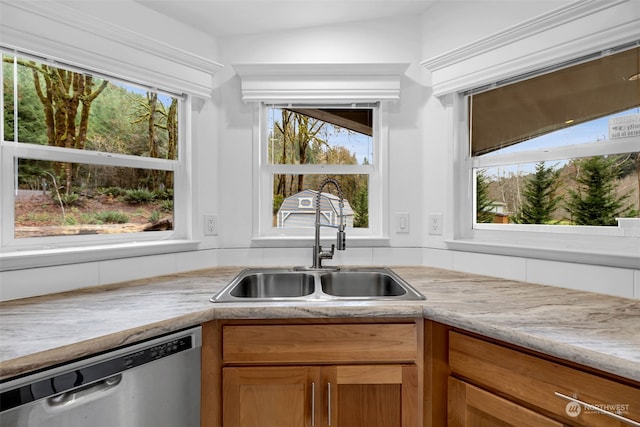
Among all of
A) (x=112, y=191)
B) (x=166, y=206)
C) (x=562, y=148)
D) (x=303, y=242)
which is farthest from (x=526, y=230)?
(x=112, y=191)

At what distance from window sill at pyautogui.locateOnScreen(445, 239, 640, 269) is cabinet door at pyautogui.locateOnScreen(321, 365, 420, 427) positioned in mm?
791

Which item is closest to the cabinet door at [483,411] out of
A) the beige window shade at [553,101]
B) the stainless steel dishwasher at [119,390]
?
the stainless steel dishwasher at [119,390]

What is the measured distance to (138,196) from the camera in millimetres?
1725

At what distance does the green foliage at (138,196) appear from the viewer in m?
1.68

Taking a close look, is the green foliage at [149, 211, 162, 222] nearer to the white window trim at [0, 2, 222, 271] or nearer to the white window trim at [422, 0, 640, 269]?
the white window trim at [0, 2, 222, 271]

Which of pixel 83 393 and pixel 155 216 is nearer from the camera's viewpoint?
pixel 83 393

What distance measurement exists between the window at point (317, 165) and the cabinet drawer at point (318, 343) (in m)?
0.87

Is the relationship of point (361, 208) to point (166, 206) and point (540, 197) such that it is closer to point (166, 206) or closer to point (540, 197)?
point (540, 197)

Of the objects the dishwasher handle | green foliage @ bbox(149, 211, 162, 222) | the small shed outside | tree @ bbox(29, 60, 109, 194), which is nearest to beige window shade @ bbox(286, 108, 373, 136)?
the small shed outside

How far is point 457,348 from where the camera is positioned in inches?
44.2

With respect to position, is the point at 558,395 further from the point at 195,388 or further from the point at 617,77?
the point at 617,77

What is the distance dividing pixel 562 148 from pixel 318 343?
1369mm

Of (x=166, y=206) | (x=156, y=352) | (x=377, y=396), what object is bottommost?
(x=377, y=396)

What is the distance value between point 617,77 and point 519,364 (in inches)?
49.1
